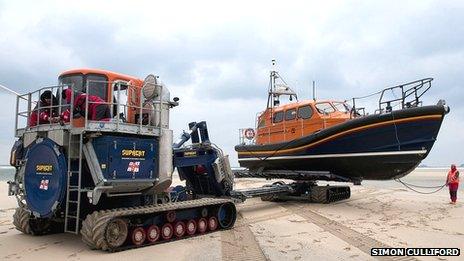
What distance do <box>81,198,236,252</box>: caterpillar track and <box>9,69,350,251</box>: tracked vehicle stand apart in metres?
0.02

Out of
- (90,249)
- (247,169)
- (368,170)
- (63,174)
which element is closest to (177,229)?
(90,249)

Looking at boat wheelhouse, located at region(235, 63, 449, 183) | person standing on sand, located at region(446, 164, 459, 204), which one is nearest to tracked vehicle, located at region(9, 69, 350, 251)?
boat wheelhouse, located at region(235, 63, 449, 183)

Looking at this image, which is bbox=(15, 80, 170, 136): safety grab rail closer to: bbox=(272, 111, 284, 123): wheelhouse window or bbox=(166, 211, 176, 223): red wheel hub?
bbox=(166, 211, 176, 223): red wheel hub

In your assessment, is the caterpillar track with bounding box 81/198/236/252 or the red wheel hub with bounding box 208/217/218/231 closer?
the caterpillar track with bounding box 81/198/236/252

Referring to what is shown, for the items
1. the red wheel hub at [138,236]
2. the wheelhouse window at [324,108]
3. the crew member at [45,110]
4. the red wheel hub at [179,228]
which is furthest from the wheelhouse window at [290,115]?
the crew member at [45,110]

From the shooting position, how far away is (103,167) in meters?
7.09

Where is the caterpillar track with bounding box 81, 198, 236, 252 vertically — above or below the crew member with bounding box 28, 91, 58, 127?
below

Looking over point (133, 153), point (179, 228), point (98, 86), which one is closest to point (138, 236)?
point (179, 228)

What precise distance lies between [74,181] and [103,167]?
32.7 inches

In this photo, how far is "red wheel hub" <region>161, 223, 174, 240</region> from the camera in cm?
762

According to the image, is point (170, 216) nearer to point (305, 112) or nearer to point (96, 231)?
point (96, 231)

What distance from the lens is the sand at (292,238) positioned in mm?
6625

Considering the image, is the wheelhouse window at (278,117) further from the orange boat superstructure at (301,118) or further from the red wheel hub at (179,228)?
the red wheel hub at (179,228)

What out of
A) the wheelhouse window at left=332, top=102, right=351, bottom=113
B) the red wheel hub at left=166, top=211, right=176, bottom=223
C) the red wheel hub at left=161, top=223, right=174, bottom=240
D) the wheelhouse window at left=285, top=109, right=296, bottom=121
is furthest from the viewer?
the wheelhouse window at left=285, top=109, right=296, bottom=121
